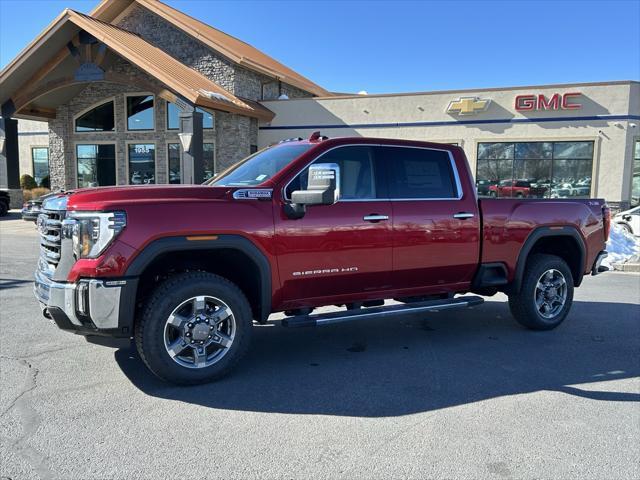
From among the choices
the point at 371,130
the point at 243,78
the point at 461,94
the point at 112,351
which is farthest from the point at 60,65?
the point at 112,351

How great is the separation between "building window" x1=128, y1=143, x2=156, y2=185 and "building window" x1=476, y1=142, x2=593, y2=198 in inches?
545

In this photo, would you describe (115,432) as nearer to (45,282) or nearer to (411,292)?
(45,282)

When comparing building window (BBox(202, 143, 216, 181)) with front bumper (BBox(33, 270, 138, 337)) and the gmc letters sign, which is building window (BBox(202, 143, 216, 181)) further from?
front bumper (BBox(33, 270, 138, 337))

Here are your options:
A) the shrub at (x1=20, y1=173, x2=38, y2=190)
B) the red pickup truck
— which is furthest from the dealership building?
the red pickup truck

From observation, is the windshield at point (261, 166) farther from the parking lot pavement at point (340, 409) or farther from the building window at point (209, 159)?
the building window at point (209, 159)

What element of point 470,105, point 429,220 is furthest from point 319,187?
point 470,105

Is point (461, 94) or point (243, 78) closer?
point (461, 94)

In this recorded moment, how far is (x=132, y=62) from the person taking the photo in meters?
18.2

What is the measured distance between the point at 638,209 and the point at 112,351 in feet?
50.9

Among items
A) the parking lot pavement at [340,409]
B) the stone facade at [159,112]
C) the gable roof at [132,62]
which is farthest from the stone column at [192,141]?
the parking lot pavement at [340,409]

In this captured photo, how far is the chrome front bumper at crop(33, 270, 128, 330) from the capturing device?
385cm

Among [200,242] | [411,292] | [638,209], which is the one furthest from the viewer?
[638,209]

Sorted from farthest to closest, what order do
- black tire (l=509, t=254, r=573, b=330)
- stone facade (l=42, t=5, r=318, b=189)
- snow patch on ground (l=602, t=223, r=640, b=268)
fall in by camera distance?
1. stone facade (l=42, t=5, r=318, b=189)
2. snow patch on ground (l=602, t=223, r=640, b=268)
3. black tire (l=509, t=254, r=573, b=330)

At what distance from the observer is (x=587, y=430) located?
142 inches
